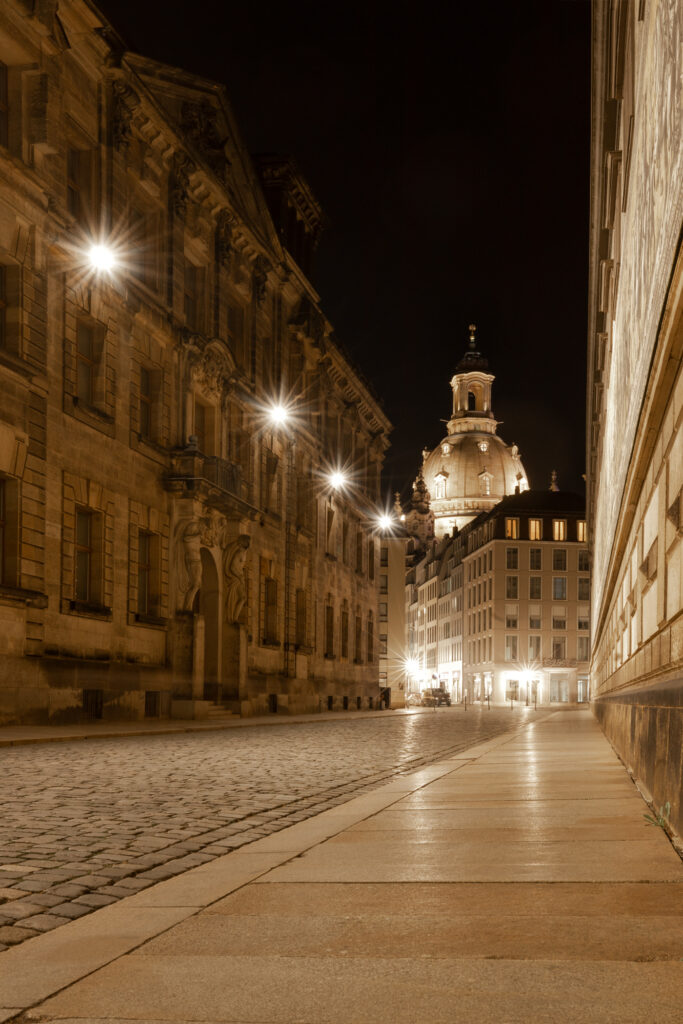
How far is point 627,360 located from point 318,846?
27.6 feet

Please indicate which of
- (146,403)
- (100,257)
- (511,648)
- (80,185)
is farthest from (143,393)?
(511,648)

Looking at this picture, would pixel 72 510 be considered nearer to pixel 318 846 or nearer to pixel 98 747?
pixel 98 747

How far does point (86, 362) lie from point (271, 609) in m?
18.5

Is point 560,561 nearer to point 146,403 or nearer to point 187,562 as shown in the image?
point 187,562

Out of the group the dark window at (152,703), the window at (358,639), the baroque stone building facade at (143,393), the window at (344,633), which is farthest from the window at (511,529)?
the dark window at (152,703)

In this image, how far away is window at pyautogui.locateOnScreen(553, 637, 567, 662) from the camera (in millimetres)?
120125

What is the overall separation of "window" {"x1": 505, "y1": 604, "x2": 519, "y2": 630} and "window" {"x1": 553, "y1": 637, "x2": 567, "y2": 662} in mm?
4377

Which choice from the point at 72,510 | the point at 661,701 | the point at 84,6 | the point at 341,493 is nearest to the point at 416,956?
the point at 661,701

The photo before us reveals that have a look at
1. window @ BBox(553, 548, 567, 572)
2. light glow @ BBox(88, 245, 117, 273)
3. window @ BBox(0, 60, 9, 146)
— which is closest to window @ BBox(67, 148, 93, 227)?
light glow @ BBox(88, 245, 117, 273)

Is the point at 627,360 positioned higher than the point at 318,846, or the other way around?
the point at 627,360

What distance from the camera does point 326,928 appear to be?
14.3 feet

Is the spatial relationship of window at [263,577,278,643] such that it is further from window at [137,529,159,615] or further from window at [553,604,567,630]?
window at [553,604,567,630]

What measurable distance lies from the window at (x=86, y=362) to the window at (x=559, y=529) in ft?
310

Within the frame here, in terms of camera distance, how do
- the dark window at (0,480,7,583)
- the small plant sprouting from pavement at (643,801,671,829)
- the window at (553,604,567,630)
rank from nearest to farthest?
1. the small plant sprouting from pavement at (643,801,671,829)
2. the dark window at (0,480,7,583)
3. the window at (553,604,567,630)
